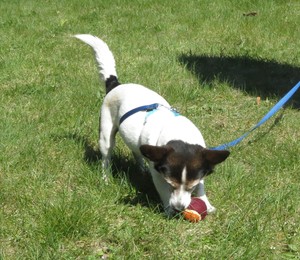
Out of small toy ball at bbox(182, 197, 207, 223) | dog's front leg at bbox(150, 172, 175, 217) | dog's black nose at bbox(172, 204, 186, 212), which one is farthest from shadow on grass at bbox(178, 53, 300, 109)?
dog's black nose at bbox(172, 204, 186, 212)

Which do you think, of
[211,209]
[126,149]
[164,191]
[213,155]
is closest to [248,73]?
[126,149]

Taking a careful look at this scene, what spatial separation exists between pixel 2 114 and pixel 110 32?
13.4 ft

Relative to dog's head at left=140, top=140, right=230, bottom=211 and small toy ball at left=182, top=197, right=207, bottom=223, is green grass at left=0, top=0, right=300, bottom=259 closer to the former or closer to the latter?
small toy ball at left=182, top=197, right=207, bottom=223

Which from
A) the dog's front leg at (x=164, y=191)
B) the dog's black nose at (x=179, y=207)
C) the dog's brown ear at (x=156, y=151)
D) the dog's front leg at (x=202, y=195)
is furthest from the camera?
the dog's front leg at (x=202, y=195)

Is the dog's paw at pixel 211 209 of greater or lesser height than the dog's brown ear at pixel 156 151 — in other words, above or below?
below

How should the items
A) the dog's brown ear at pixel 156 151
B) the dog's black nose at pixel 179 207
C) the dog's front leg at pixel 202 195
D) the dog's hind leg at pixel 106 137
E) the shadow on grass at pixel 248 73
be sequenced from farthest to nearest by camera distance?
the shadow on grass at pixel 248 73
the dog's hind leg at pixel 106 137
the dog's front leg at pixel 202 195
the dog's black nose at pixel 179 207
the dog's brown ear at pixel 156 151

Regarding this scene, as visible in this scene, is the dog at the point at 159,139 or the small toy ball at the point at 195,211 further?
the small toy ball at the point at 195,211

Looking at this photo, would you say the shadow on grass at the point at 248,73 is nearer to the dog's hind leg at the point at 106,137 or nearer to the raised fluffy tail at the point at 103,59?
the raised fluffy tail at the point at 103,59

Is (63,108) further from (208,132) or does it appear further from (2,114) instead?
(208,132)

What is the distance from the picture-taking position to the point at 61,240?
3.68 meters

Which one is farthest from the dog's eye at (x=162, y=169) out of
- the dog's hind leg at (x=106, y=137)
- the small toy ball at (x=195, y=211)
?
the dog's hind leg at (x=106, y=137)

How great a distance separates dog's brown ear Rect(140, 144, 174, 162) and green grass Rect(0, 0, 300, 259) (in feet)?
1.94

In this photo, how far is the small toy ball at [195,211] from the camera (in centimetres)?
384

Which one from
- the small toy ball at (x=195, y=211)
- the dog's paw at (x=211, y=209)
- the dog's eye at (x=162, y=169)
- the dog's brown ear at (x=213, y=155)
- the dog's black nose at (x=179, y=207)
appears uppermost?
the dog's brown ear at (x=213, y=155)
